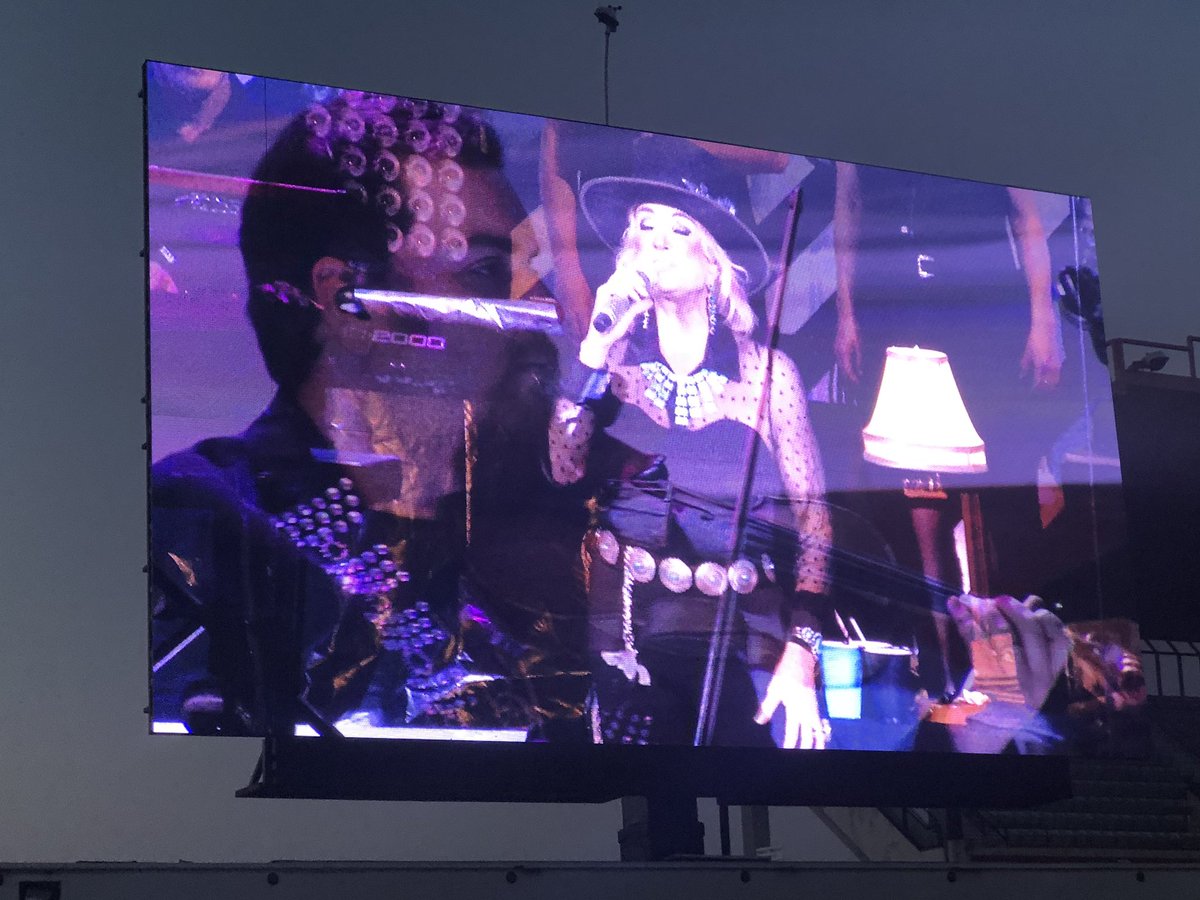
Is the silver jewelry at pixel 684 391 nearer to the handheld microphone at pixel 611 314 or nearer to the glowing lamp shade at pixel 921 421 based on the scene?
the handheld microphone at pixel 611 314

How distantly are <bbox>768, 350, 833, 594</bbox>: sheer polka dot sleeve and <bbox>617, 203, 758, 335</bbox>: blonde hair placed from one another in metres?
0.19

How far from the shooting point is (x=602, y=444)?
19.8 feet

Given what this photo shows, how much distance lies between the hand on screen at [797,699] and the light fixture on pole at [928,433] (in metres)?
0.87

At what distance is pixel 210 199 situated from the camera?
5.80 metres

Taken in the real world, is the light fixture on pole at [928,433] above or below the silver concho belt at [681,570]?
above

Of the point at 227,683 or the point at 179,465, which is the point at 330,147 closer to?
the point at 179,465

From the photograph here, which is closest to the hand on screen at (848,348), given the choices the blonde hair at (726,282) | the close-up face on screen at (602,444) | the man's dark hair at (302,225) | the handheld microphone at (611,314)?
the close-up face on screen at (602,444)

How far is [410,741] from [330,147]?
2267mm

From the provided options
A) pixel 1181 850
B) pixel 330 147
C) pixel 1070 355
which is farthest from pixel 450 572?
pixel 1181 850

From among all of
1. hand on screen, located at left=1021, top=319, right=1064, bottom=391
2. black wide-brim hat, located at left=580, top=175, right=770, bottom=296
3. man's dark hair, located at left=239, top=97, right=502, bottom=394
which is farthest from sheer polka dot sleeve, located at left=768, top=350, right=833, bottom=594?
man's dark hair, located at left=239, top=97, right=502, bottom=394

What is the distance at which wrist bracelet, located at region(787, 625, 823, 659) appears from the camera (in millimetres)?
6098

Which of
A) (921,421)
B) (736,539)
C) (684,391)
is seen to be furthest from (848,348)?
(736,539)

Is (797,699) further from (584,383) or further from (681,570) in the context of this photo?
(584,383)

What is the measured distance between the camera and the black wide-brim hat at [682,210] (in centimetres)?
635
